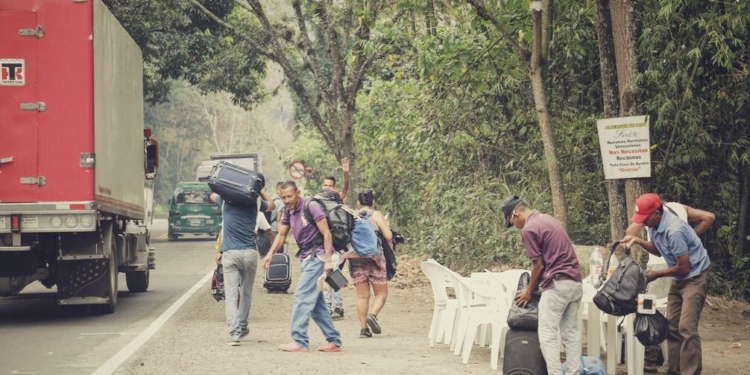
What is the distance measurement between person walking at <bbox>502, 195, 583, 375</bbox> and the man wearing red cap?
0.84 m

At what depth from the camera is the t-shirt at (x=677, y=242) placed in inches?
386

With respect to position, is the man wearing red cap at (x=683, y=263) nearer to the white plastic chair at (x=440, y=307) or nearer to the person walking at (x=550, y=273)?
the person walking at (x=550, y=273)

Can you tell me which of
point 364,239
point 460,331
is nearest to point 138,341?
point 364,239

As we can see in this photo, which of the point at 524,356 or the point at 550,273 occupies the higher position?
the point at 550,273

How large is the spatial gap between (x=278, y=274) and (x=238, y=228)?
5947 mm

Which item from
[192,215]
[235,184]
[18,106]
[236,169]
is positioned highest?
[18,106]

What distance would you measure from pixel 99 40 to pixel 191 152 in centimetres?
8259

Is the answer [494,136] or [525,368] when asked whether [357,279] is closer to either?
[525,368]

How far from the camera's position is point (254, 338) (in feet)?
44.2

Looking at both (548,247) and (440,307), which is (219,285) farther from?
(548,247)

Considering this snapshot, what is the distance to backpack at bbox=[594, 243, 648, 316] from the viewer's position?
380 inches

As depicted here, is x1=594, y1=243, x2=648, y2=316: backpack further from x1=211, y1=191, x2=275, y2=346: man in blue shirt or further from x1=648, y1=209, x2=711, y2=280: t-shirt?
x1=211, y1=191, x2=275, y2=346: man in blue shirt

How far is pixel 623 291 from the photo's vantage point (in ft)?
31.7

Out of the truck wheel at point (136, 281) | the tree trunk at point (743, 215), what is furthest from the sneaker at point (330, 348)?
the truck wheel at point (136, 281)
